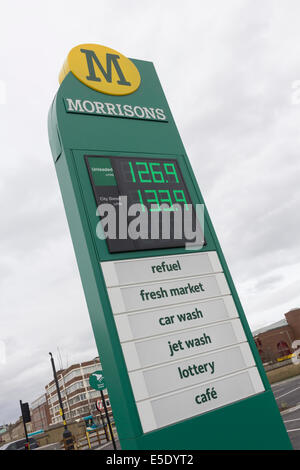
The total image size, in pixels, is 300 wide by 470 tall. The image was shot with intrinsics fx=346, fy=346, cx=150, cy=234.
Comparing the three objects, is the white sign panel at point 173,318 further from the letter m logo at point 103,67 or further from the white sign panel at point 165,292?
the letter m logo at point 103,67

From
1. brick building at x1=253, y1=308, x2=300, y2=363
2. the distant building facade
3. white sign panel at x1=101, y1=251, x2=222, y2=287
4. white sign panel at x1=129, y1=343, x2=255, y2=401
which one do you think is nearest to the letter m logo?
white sign panel at x1=101, y1=251, x2=222, y2=287

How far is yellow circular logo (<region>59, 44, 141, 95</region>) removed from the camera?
→ 19.1ft

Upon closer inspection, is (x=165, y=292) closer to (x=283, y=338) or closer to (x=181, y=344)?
(x=181, y=344)

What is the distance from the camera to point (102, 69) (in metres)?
6.09

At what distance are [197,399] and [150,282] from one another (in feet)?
5.07

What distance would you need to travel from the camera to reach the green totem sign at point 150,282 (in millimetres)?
4059

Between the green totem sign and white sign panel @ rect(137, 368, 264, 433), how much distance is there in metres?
0.01

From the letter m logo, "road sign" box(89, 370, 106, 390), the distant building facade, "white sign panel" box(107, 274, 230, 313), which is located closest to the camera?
"white sign panel" box(107, 274, 230, 313)

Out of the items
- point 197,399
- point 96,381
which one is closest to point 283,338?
point 96,381

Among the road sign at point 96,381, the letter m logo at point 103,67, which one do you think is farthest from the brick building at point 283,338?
the letter m logo at point 103,67

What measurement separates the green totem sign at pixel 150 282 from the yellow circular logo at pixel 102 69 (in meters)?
0.02

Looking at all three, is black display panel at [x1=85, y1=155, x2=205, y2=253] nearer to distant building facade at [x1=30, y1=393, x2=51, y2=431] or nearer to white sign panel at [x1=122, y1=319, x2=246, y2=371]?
white sign panel at [x1=122, y1=319, x2=246, y2=371]
